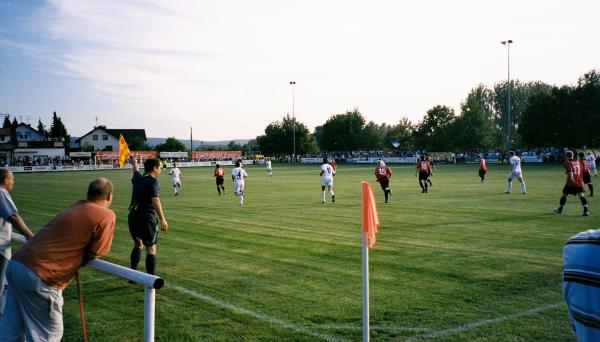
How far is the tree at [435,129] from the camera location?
88312 mm

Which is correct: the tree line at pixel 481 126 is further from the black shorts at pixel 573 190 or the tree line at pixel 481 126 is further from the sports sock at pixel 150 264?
the sports sock at pixel 150 264

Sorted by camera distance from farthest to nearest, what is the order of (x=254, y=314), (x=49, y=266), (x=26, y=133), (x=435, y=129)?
1. (x=26, y=133)
2. (x=435, y=129)
3. (x=254, y=314)
4. (x=49, y=266)

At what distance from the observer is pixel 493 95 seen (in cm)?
12081

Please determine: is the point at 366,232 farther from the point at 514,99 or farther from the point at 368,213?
the point at 514,99

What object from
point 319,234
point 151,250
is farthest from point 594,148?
point 151,250

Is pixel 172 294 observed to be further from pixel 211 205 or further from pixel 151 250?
pixel 211 205

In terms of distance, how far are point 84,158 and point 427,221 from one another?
3483 inches

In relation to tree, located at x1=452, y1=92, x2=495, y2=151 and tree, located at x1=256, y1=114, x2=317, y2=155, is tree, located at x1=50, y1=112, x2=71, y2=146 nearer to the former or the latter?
tree, located at x1=256, y1=114, x2=317, y2=155

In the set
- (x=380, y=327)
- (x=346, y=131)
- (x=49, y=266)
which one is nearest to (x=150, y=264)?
(x=49, y=266)

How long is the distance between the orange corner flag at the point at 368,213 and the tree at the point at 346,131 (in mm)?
97432

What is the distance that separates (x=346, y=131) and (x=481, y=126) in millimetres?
29907

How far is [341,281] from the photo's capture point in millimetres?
7918

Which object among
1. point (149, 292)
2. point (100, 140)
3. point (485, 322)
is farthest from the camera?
point (100, 140)

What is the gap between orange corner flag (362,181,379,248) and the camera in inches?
174
